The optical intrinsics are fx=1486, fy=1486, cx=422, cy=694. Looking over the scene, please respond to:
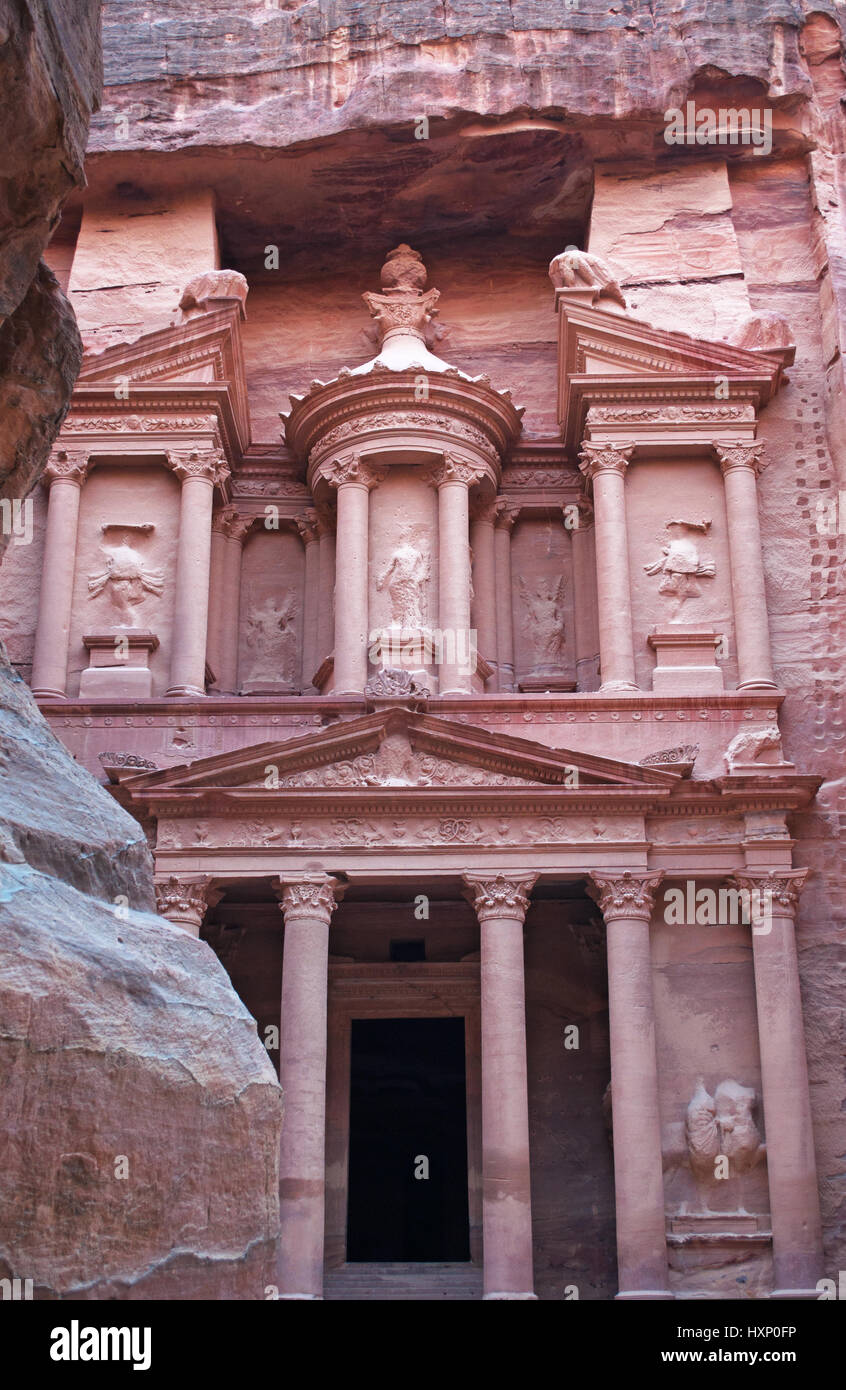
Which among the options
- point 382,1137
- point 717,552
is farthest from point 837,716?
point 382,1137

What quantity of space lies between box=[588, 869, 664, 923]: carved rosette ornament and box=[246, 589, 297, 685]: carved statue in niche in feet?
22.6

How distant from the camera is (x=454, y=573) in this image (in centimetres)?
2066

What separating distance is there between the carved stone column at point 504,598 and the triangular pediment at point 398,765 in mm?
3852

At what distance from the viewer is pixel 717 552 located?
20.6m

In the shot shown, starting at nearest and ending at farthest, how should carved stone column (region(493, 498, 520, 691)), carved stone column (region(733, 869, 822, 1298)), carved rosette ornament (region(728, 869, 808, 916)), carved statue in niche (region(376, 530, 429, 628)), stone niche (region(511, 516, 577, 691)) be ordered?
carved stone column (region(733, 869, 822, 1298))
carved rosette ornament (region(728, 869, 808, 916))
carved statue in niche (region(376, 530, 429, 628))
carved stone column (region(493, 498, 520, 691))
stone niche (region(511, 516, 577, 691))

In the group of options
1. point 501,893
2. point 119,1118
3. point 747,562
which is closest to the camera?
point 119,1118

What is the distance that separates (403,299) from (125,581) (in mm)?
6710

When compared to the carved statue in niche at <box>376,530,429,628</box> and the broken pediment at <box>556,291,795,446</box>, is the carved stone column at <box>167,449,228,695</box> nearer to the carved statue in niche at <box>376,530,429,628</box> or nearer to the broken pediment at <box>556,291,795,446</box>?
the carved statue in niche at <box>376,530,429,628</box>

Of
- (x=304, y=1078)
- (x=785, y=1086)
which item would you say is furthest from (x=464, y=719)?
(x=785, y=1086)

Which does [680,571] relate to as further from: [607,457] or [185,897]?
[185,897]

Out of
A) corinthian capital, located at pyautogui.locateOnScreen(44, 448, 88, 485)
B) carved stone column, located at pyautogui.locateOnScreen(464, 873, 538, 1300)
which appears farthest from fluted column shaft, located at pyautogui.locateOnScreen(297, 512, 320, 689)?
carved stone column, located at pyautogui.locateOnScreen(464, 873, 538, 1300)

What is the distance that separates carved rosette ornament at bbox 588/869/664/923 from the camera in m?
17.6

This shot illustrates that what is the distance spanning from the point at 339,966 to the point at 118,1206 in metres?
15.1

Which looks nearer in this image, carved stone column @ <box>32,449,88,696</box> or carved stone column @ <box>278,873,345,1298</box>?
carved stone column @ <box>278,873,345,1298</box>
